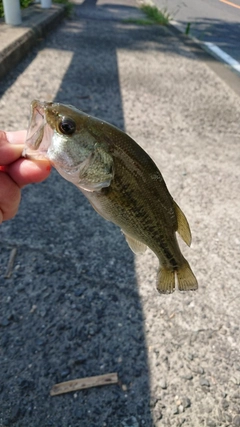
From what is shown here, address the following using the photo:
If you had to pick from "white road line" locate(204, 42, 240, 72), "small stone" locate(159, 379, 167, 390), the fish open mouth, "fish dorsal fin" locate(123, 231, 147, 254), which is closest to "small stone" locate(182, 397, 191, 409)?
"small stone" locate(159, 379, 167, 390)

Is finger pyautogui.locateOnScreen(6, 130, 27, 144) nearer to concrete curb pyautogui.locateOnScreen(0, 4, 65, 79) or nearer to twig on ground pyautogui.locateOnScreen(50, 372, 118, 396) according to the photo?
twig on ground pyautogui.locateOnScreen(50, 372, 118, 396)

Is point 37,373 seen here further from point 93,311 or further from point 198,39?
point 198,39

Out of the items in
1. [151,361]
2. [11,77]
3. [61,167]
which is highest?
[61,167]

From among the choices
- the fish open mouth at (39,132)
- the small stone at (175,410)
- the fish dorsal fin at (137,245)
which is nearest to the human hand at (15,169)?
the fish open mouth at (39,132)

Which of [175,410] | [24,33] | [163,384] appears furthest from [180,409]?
[24,33]

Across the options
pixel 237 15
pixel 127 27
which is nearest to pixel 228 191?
pixel 127 27

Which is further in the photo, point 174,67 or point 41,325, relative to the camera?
point 174,67
